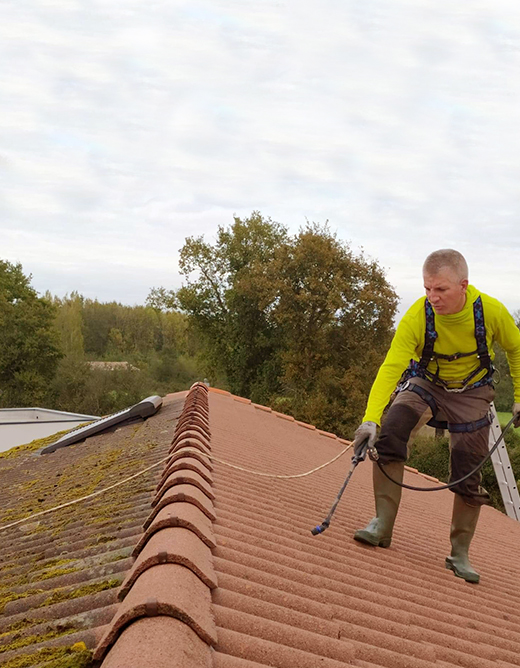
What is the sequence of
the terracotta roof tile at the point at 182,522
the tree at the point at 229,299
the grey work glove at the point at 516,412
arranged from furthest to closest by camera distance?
the tree at the point at 229,299, the grey work glove at the point at 516,412, the terracotta roof tile at the point at 182,522

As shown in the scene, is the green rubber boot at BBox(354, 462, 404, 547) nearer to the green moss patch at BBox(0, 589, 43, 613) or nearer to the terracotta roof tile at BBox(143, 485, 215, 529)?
the terracotta roof tile at BBox(143, 485, 215, 529)

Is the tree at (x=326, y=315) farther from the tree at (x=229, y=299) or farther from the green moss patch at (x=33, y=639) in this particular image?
the green moss patch at (x=33, y=639)

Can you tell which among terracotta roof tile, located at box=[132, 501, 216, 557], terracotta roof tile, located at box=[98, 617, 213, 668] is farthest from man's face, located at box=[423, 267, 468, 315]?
terracotta roof tile, located at box=[98, 617, 213, 668]

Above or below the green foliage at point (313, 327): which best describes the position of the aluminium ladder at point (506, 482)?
below

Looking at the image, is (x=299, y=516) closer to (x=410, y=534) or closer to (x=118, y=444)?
(x=410, y=534)

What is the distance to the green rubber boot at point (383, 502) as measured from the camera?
147 inches

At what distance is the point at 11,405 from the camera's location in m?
38.2

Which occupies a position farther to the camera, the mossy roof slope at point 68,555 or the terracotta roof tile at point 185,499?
the terracotta roof tile at point 185,499

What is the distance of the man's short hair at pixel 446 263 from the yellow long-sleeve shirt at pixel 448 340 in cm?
20

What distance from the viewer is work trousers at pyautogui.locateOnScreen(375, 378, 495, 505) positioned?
368 cm

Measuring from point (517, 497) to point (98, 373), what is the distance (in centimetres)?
3338

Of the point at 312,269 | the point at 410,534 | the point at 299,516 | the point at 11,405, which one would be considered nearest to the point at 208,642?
the point at 299,516

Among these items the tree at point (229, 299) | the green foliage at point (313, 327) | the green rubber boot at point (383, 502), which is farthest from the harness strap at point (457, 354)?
the tree at point (229, 299)

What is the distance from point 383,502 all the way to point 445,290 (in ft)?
4.29
